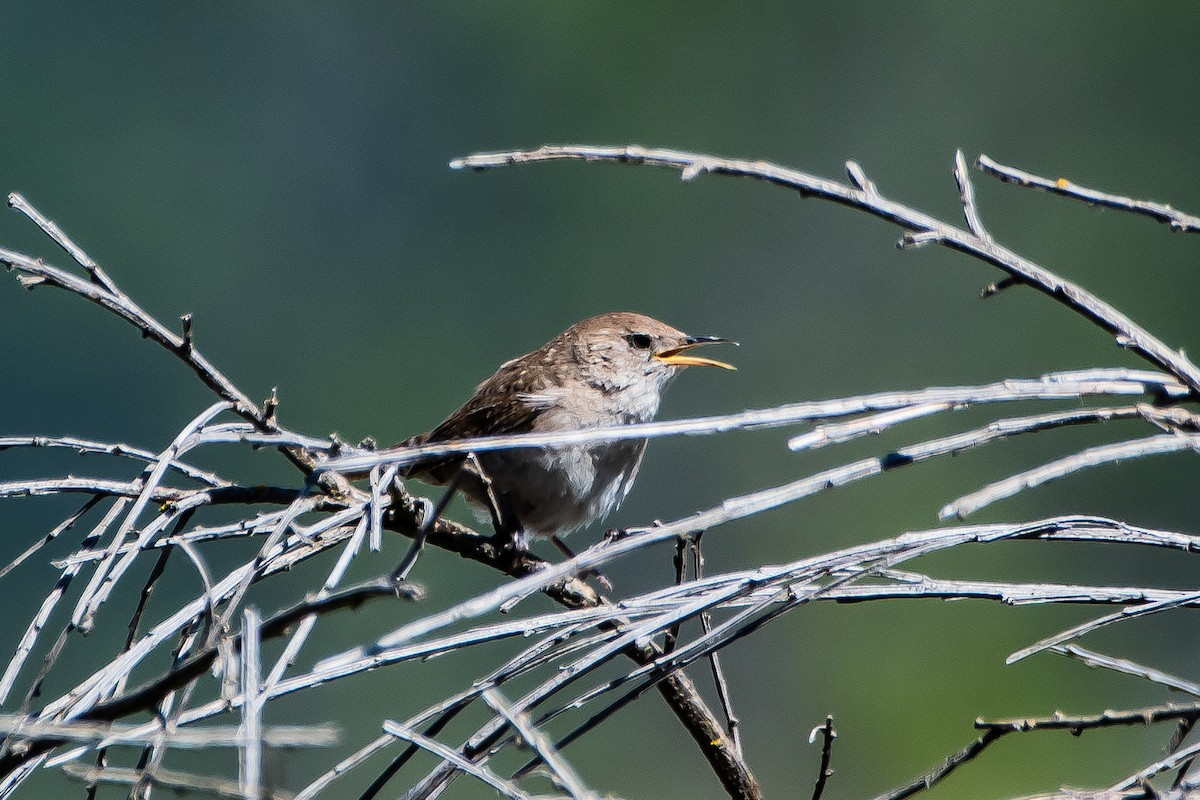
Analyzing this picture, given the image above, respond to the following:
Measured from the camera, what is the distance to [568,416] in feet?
13.1

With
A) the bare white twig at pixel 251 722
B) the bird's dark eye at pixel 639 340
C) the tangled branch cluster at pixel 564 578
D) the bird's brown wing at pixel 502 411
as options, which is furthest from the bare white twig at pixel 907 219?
the bird's dark eye at pixel 639 340

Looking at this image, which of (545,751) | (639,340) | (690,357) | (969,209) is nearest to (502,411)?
(639,340)

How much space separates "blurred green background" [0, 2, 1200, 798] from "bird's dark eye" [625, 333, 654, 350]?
11431mm

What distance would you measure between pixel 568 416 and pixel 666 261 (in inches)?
953

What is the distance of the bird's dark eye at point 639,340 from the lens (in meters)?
4.37

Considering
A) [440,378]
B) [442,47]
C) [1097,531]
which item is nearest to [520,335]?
[440,378]

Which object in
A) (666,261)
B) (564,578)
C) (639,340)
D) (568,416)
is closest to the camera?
(564,578)

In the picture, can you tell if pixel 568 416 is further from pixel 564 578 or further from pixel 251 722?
pixel 251 722

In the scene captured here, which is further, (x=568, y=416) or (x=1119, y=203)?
(x=568, y=416)

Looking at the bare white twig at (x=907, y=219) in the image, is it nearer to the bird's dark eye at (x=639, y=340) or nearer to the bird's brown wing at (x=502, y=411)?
the bird's brown wing at (x=502, y=411)

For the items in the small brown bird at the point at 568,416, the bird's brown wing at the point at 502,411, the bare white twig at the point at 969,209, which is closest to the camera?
the bare white twig at the point at 969,209

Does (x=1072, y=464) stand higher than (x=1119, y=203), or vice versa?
(x=1119, y=203)

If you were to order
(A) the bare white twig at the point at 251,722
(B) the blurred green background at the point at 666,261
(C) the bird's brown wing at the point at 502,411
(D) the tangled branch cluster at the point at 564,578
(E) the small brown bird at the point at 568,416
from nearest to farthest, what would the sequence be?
(A) the bare white twig at the point at 251,722
(D) the tangled branch cluster at the point at 564,578
(E) the small brown bird at the point at 568,416
(C) the bird's brown wing at the point at 502,411
(B) the blurred green background at the point at 666,261

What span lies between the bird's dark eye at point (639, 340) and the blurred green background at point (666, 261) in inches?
450
